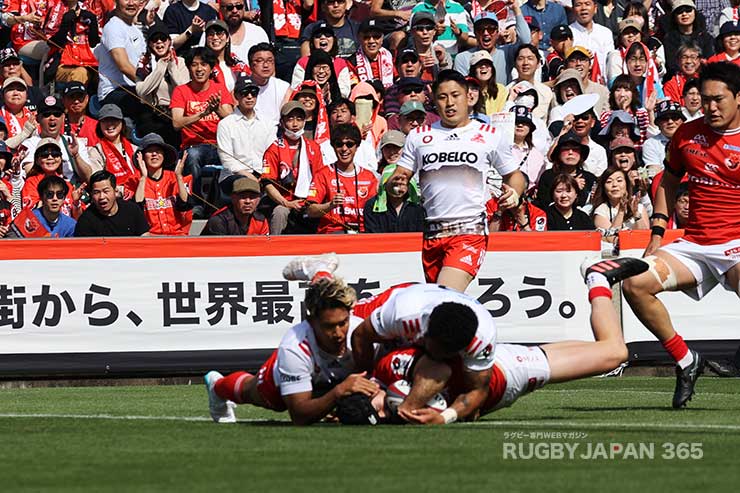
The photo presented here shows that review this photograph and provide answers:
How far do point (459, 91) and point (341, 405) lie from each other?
380 centimetres

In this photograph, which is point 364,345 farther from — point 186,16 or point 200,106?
point 186,16

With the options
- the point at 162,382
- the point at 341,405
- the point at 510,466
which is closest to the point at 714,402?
the point at 341,405

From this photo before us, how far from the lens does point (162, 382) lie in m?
15.9

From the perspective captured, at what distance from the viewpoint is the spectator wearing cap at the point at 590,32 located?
22.3 metres

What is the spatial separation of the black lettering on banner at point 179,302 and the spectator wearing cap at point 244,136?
8.13ft

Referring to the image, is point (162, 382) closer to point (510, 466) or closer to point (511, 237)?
point (511, 237)

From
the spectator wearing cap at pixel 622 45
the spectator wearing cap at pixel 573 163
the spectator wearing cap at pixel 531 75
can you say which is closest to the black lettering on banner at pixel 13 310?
the spectator wearing cap at pixel 573 163

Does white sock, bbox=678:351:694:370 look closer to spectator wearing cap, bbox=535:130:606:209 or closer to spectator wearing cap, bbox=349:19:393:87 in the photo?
spectator wearing cap, bbox=535:130:606:209

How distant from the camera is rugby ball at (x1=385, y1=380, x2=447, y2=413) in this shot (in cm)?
961

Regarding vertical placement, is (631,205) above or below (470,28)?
below

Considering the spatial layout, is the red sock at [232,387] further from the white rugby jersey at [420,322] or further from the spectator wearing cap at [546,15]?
the spectator wearing cap at [546,15]

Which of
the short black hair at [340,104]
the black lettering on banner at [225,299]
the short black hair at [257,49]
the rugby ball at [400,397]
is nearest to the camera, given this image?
the rugby ball at [400,397]

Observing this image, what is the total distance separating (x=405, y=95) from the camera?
19.4 metres

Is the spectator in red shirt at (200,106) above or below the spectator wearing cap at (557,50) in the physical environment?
below
